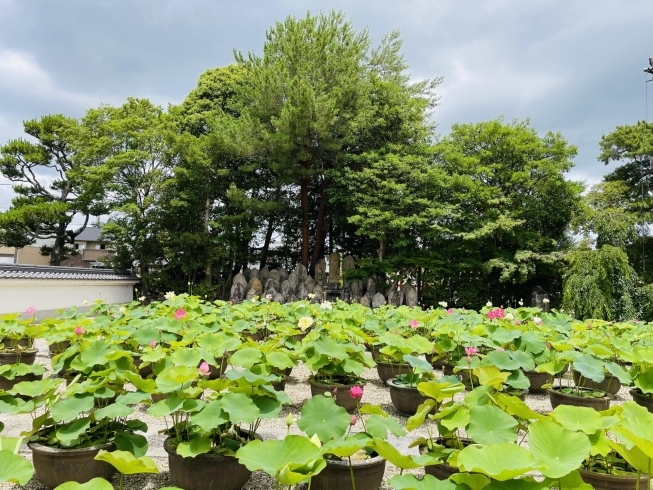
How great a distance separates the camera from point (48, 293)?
9.45m

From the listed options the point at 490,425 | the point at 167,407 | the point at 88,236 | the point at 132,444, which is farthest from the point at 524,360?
the point at 88,236

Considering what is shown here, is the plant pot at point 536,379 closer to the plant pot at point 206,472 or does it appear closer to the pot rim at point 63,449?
the plant pot at point 206,472

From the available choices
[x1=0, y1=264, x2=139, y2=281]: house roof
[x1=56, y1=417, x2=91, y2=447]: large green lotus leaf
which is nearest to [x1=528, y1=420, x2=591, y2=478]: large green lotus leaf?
[x1=56, y1=417, x2=91, y2=447]: large green lotus leaf

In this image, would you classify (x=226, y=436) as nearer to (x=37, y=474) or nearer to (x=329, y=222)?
(x=37, y=474)

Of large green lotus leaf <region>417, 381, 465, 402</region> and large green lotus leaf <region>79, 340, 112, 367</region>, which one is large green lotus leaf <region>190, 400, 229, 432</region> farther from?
large green lotus leaf <region>79, 340, 112, 367</region>

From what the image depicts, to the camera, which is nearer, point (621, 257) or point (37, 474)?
point (37, 474)

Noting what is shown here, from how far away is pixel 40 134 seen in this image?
45.7ft

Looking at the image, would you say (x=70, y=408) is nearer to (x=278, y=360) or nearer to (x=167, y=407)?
(x=167, y=407)

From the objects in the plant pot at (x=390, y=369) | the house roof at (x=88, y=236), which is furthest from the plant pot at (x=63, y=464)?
the house roof at (x=88, y=236)

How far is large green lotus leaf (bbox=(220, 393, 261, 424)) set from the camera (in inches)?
69.2

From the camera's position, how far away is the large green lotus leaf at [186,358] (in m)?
2.44

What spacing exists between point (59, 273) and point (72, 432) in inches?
373

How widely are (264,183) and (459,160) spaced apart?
5.74m

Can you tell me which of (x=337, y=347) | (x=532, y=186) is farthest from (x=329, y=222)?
(x=337, y=347)
